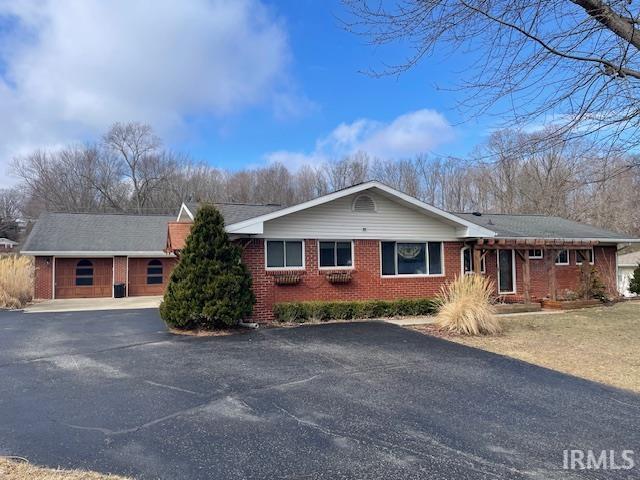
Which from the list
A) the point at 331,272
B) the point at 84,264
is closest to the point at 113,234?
the point at 84,264

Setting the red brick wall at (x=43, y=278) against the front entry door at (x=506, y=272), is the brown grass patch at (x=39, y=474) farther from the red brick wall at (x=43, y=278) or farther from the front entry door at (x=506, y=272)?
the red brick wall at (x=43, y=278)

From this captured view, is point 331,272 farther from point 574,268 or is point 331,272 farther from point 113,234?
point 113,234

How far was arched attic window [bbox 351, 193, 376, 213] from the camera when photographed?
13141 mm

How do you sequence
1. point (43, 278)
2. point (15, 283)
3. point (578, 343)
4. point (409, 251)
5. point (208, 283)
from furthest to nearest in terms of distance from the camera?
point (43, 278) < point (15, 283) < point (409, 251) < point (208, 283) < point (578, 343)

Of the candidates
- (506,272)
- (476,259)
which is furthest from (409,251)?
(506,272)

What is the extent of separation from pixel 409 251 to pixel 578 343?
5630mm

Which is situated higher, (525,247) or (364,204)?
(364,204)

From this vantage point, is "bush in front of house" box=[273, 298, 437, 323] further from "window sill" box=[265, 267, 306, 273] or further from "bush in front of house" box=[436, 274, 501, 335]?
"bush in front of house" box=[436, 274, 501, 335]

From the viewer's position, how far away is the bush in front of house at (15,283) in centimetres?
1620

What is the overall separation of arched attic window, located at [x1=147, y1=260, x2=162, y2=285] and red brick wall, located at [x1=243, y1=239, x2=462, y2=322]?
11975mm

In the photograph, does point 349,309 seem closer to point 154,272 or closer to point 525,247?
point 525,247

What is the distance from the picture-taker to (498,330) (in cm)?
1001

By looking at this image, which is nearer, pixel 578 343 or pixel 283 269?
pixel 578 343

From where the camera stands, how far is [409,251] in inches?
543
